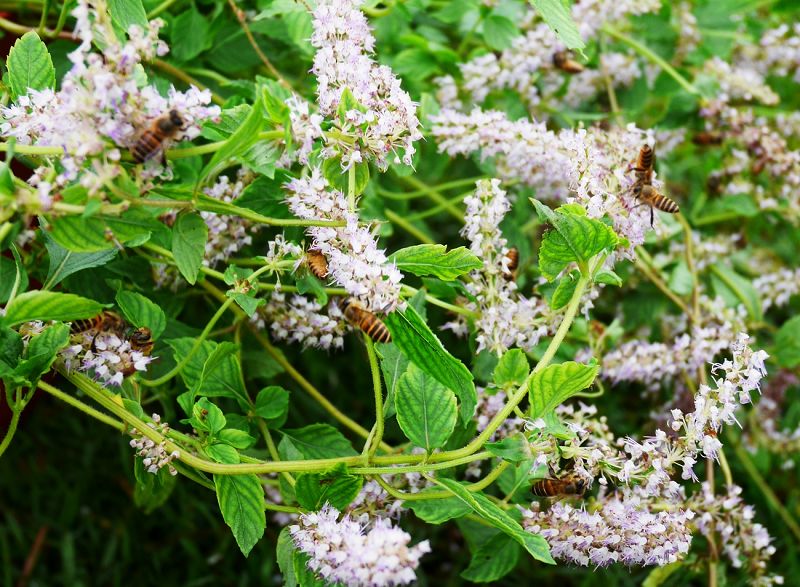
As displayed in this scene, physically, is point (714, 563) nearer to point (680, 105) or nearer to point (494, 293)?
point (494, 293)

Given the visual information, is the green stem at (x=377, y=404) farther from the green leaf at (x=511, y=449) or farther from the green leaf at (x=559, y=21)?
the green leaf at (x=559, y=21)

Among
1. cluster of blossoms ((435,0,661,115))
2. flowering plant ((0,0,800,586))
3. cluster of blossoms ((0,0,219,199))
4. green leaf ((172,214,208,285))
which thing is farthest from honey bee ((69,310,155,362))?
cluster of blossoms ((435,0,661,115))

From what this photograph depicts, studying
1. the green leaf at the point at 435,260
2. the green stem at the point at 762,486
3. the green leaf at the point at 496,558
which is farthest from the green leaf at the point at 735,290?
the green leaf at the point at 435,260

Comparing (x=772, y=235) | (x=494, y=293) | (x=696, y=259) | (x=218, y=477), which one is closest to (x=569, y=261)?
(x=494, y=293)

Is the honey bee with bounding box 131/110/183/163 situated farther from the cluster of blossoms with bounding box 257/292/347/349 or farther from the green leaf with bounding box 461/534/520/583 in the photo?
the green leaf with bounding box 461/534/520/583

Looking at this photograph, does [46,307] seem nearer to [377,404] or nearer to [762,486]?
[377,404]

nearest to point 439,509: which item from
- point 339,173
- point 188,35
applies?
point 339,173
